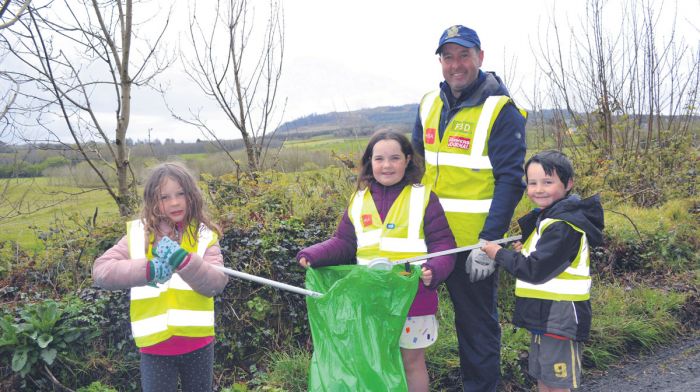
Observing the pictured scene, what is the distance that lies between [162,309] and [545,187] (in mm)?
2194

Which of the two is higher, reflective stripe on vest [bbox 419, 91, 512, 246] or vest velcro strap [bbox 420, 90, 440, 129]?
vest velcro strap [bbox 420, 90, 440, 129]

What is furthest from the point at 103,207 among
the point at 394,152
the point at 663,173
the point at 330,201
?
the point at 663,173

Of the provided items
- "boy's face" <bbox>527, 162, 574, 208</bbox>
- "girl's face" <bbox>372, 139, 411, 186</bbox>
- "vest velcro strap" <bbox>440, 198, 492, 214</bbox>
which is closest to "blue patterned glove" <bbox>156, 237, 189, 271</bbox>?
"girl's face" <bbox>372, 139, 411, 186</bbox>

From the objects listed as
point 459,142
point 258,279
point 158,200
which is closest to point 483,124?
point 459,142

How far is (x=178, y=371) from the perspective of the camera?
9.41ft

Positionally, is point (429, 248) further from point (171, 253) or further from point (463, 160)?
point (171, 253)

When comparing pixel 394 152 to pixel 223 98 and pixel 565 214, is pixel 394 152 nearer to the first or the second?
pixel 565 214

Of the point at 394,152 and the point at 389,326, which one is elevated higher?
the point at 394,152

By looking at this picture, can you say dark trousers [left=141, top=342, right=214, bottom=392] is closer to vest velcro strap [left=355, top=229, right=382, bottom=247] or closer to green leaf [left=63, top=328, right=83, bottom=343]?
vest velcro strap [left=355, top=229, right=382, bottom=247]

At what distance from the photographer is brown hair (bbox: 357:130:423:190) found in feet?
10.5

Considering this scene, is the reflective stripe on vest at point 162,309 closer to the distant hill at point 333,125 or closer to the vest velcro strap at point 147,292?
Result: the vest velcro strap at point 147,292

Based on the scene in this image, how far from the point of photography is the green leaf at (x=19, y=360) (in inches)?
136

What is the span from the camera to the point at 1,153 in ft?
16.0

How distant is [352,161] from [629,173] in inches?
213
